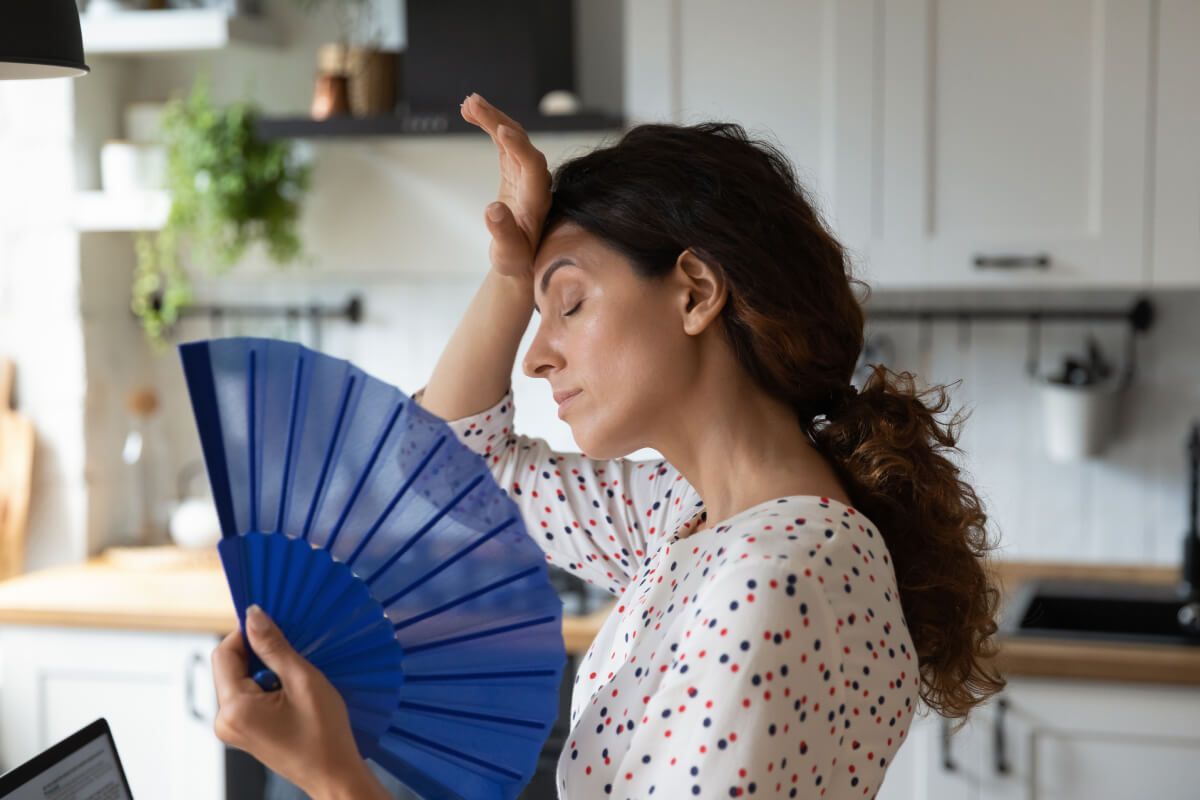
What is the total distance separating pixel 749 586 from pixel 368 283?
2.45 m

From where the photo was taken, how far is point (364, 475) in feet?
3.13

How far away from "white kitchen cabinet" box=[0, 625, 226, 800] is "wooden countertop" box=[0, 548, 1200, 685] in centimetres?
5

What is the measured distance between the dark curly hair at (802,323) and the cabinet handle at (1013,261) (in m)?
1.51

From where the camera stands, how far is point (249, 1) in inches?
120

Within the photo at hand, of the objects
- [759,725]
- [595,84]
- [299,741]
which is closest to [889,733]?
[759,725]

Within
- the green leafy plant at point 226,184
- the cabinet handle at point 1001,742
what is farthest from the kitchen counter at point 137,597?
the cabinet handle at point 1001,742

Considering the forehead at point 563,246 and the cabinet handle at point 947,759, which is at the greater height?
the forehead at point 563,246

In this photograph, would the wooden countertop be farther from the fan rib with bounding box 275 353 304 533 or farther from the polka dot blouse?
the fan rib with bounding box 275 353 304 533

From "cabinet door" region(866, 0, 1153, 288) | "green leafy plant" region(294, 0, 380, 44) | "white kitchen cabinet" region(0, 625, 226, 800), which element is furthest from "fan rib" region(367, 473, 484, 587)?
"green leafy plant" region(294, 0, 380, 44)

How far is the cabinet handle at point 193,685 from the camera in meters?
2.74

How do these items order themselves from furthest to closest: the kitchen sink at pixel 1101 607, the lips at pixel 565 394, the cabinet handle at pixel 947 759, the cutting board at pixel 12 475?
the cutting board at pixel 12 475 → the kitchen sink at pixel 1101 607 → the cabinet handle at pixel 947 759 → the lips at pixel 565 394

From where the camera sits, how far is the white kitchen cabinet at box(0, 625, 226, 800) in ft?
9.05

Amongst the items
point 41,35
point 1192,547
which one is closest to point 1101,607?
point 1192,547

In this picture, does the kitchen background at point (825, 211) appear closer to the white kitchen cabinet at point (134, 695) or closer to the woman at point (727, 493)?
the white kitchen cabinet at point (134, 695)
